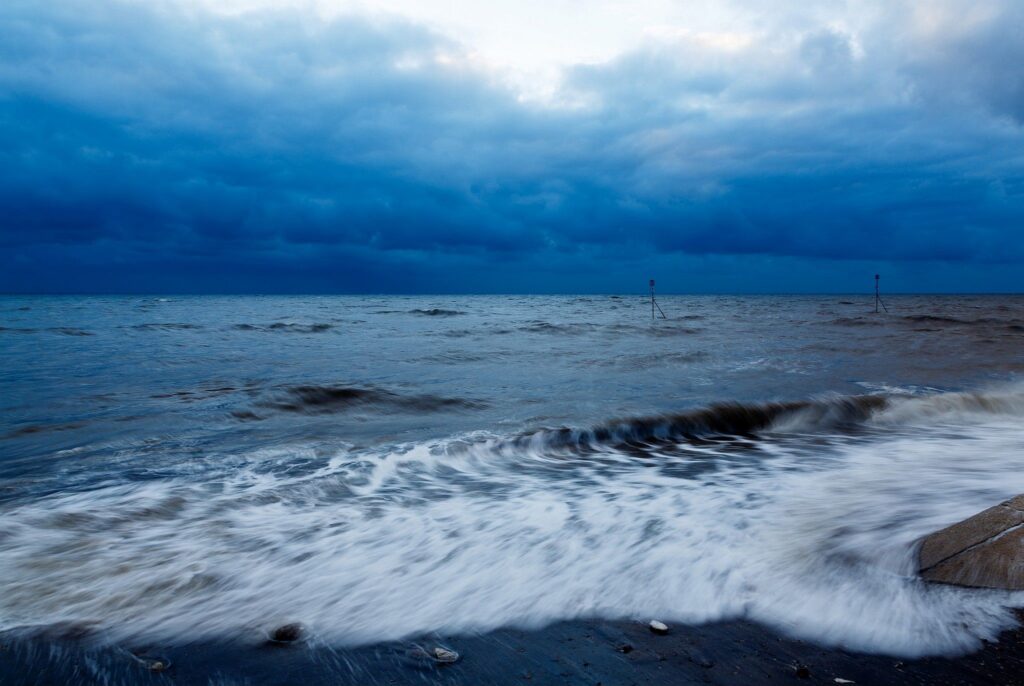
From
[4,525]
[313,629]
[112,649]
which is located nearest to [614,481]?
[313,629]

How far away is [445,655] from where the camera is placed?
9.00 ft

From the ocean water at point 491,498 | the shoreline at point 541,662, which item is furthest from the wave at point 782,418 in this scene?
the shoreline at point 541,662

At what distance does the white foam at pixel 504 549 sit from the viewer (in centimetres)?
308

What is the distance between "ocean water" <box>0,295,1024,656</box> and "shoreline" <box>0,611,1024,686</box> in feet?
0.42

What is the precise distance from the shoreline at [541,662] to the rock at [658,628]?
0.03 m

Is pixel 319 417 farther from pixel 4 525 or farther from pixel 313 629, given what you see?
pixel 313 629

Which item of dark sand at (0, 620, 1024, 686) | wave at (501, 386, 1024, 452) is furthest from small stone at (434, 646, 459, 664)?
wave at (501, 386, 1024, 452)

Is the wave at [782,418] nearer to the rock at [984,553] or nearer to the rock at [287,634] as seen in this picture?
the rock at [984,553]

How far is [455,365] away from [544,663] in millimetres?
11983

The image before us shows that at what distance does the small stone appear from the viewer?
2.71 meters

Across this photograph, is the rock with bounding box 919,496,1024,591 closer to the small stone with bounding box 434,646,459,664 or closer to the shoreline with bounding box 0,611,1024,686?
the shoreline with bounding box 0,611,1024,686

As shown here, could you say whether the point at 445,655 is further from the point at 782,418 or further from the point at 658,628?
the point at 782,418

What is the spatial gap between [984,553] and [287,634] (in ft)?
11.9

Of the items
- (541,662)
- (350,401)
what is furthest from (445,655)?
(350,401)
